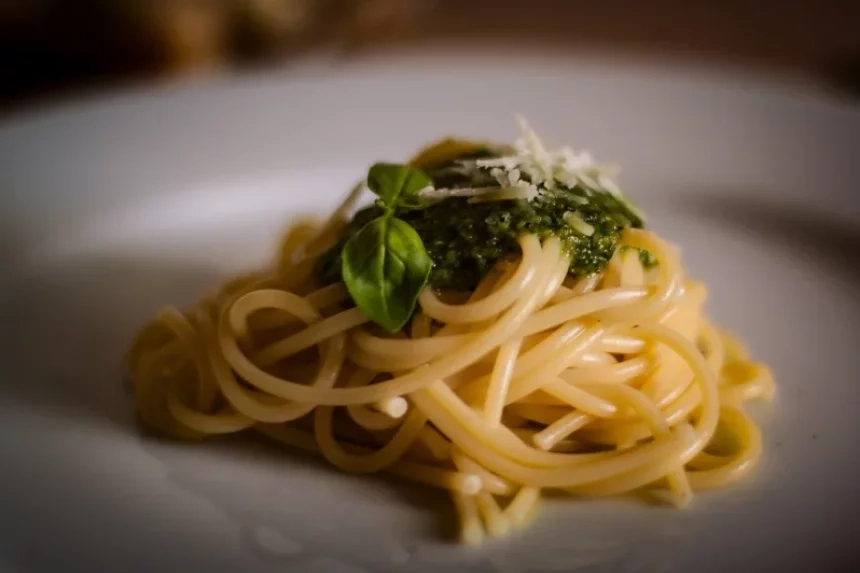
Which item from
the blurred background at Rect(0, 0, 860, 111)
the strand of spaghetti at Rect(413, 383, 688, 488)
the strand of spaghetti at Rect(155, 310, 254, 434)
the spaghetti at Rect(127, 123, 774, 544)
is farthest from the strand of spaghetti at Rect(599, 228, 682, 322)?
the blurred background at Rect(0, 0, 860, 111)

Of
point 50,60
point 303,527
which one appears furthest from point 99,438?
point 50,60

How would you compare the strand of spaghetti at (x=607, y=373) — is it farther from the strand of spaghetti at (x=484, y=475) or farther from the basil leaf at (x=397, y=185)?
the basil leaf at (x=397, y=185)

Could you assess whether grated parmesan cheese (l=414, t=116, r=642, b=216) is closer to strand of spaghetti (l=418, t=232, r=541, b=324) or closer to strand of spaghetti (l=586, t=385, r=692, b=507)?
strand of spaghetti (l=418, t=232, r=541, b=324)

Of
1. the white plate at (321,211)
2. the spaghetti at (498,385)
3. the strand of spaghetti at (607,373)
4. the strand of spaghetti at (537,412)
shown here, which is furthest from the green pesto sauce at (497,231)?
the white plate at (321,211)

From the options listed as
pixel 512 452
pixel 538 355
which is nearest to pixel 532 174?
pixel 538 355

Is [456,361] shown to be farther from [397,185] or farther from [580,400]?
[397,185]
